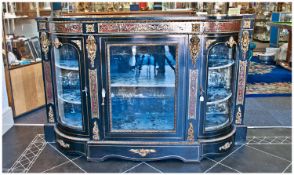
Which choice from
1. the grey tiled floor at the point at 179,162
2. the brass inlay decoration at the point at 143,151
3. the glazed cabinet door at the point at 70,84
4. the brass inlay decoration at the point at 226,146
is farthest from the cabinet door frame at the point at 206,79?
the glazed cabinet door at the point at 70,84

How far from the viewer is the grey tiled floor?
2574 mm

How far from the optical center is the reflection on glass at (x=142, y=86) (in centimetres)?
246

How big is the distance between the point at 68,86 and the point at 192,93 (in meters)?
1.19

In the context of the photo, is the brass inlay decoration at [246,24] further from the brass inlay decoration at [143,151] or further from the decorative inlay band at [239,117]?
the brass inlay decoration at [143,151]

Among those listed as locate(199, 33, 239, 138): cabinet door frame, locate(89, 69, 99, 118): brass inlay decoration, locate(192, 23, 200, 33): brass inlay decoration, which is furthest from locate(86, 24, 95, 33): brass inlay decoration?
locate(199, 33, 239, 138): cabinet door frame

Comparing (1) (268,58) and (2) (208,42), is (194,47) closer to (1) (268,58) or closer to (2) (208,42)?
(2) (208,42)

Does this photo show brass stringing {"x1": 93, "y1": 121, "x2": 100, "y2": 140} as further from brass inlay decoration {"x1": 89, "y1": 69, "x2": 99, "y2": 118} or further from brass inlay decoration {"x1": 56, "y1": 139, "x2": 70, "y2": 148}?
brass inlay decoration {"x1": 56, "y1": 139, "x2": 70, "y2": 148}

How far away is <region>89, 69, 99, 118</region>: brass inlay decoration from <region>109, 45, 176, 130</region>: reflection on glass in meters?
0.14

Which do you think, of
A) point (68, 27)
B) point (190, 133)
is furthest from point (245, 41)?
point (68, 27)

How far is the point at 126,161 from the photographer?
2.70 meters

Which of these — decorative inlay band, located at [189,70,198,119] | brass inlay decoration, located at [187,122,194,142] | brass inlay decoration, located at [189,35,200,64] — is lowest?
brass inlay decoration, located at [187,122,194,142]

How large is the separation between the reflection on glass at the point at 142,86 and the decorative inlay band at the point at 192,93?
0.15m

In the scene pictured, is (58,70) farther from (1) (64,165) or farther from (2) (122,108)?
(1) (64,165)

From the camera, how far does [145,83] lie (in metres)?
2.65
